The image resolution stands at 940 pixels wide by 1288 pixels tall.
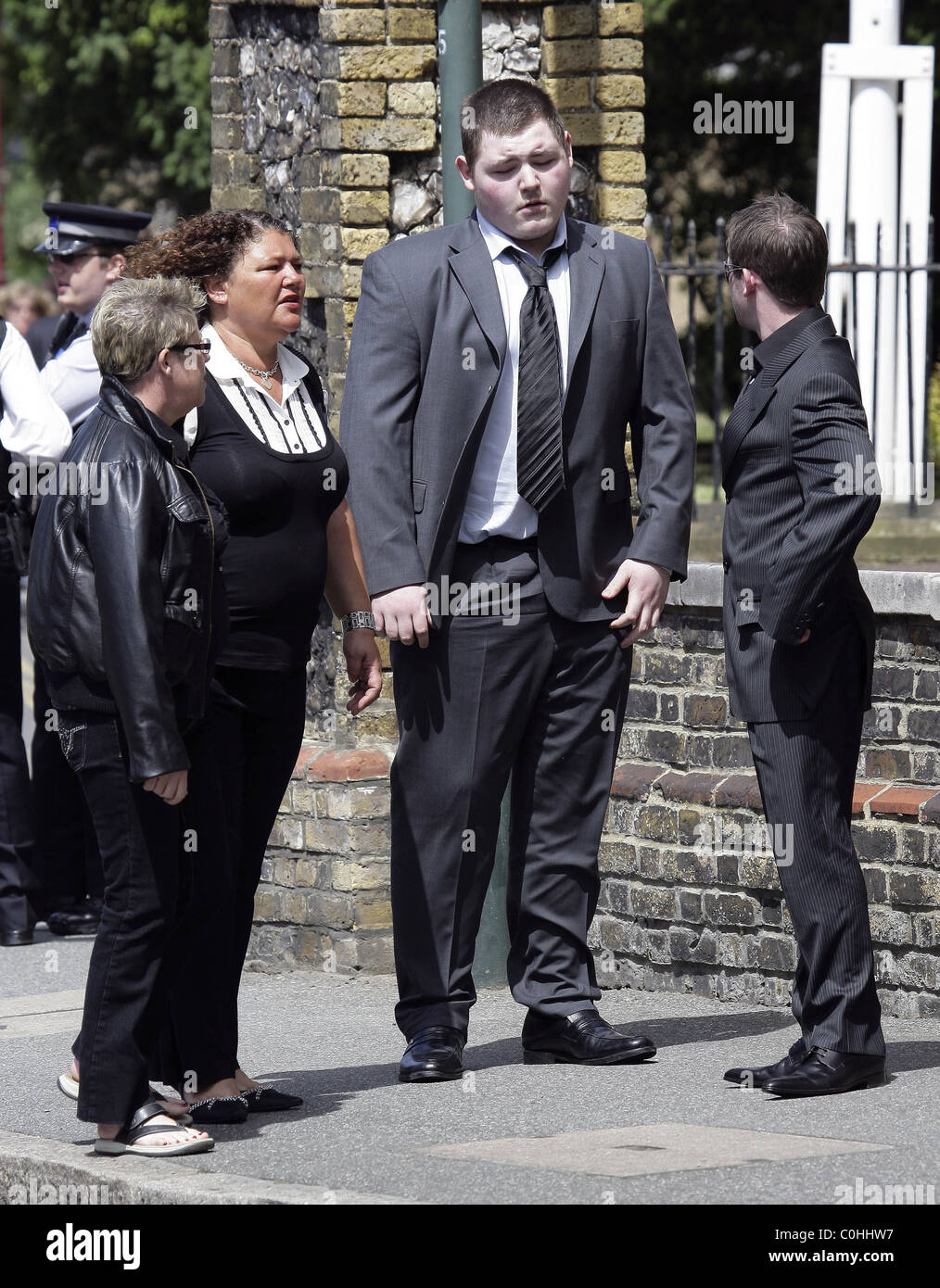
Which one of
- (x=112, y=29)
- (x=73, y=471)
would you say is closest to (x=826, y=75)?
(x=73, y=471)

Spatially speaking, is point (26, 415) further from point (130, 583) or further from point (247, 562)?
point (130, 583)

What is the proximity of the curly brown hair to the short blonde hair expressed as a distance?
462mm

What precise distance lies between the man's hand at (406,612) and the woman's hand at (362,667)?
177mm

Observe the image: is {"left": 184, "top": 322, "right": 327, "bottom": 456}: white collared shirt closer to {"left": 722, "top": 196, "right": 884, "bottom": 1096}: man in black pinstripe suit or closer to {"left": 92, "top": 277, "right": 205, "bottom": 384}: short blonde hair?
{"left": 92, "top": 277, "right": 205, "bottom": 384}: short blonde hair

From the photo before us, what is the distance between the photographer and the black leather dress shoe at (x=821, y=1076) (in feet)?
17.4

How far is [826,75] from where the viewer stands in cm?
1388

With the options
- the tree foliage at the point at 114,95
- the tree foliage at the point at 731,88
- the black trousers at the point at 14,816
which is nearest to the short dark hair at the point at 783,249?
the black trousers at the point at 14,816

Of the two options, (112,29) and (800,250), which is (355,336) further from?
(112,29)

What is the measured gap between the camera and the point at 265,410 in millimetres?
5402

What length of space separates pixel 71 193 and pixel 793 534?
874 inches

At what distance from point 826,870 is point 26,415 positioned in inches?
131

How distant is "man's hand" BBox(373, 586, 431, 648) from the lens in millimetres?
5469

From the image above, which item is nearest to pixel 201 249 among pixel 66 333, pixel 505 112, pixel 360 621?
pixel 505 112

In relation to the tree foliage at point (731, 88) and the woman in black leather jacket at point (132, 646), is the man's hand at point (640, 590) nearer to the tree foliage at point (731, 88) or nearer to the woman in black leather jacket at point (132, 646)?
the woman in black leather jacket at point (132, 646)
